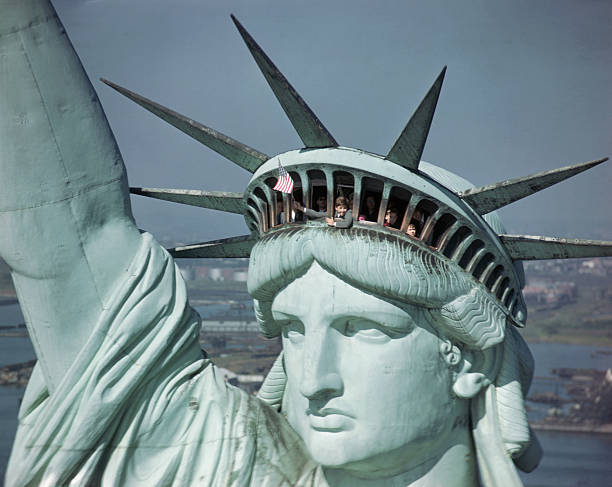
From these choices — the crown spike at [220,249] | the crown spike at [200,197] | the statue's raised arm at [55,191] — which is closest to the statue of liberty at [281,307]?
the statue's raised arm at [55,191]

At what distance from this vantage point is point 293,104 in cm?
581

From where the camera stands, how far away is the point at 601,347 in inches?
1430

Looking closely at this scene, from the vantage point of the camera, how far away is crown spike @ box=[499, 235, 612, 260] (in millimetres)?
5848

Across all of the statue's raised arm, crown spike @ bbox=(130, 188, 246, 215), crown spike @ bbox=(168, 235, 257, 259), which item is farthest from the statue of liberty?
crown spike @ bbox=(168, 235, 257, 259)

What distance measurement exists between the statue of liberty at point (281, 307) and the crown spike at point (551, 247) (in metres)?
0.01

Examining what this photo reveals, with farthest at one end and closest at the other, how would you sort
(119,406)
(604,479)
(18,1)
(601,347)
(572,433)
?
1. (601,347)
2. (572,433)
3. (604,479)
4. (119,406)
5. (18,1)

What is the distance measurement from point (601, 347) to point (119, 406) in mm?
32738

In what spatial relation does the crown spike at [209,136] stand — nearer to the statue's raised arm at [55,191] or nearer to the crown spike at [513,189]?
the statue's raised arm at [55,191]

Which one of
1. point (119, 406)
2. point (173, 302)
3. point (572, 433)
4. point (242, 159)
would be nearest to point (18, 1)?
point (242, 159)

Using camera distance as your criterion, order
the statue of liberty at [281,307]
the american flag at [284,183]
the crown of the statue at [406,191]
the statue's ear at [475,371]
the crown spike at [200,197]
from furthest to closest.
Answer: the crown spike at [200,197] < the statue's ear at [475,371] < the american flag at [284,183] < the statue of liberty at [281,307] < the crown of the statue at [406,191]

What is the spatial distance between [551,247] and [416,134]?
3.87ft

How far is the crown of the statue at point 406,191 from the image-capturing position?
5785 mm

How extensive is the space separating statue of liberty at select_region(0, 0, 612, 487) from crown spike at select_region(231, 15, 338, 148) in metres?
0.01

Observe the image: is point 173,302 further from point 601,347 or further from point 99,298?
point 601,347
